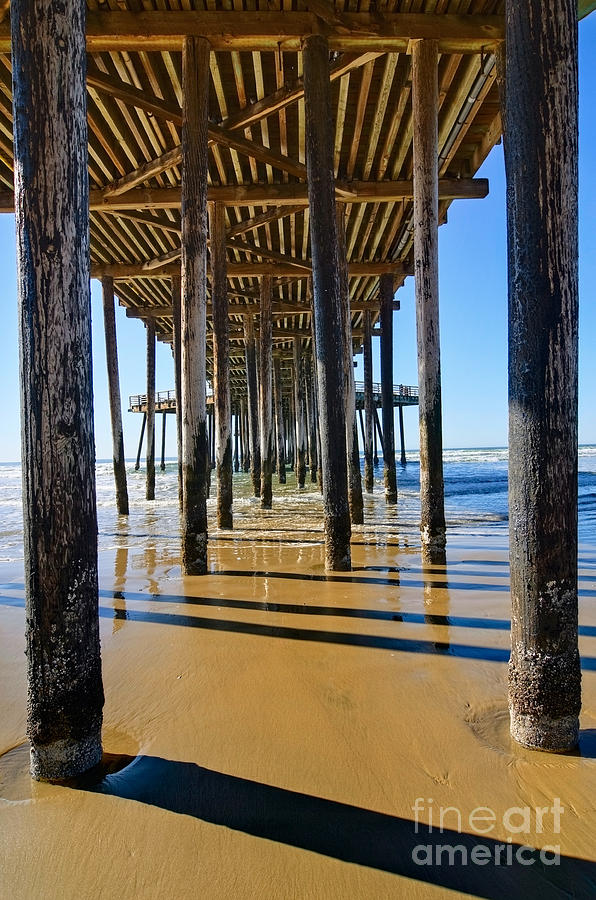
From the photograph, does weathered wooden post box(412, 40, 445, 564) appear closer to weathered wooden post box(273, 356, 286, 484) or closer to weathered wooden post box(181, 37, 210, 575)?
weathered wooden post box(181, 37, 210, 575)

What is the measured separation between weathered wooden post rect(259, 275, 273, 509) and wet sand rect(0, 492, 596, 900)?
6.98 metres

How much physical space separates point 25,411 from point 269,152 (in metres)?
5.52

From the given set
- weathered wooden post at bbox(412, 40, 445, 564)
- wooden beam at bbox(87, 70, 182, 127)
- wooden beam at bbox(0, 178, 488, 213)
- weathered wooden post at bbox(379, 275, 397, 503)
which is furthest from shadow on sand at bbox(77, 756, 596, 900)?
weathered wooden post at bbox(379, 275, 397, 503)

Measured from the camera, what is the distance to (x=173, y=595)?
409 cm

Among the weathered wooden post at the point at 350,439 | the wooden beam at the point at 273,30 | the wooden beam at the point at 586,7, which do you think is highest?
the wooden beam at the point at 586,7

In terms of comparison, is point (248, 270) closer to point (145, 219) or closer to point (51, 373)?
point (145, 219)

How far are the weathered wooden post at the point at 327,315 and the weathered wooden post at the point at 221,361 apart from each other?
339 centimetres

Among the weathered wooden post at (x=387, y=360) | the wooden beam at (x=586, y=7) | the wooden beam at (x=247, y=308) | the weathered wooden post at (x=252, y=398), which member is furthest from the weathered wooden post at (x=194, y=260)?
the wooden beam at (x=247, y=308)

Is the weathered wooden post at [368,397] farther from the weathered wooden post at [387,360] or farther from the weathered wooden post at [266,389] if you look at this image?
the weathered wooden post at [266,389]

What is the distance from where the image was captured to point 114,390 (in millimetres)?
→ 10625

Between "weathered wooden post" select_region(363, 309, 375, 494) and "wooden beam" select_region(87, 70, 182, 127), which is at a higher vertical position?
"wooden beam" select_region(87, 70, 182, 127)

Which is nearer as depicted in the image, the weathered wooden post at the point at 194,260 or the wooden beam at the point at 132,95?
the weathered wooden post at the point at 194,260

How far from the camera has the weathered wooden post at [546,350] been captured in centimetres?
183

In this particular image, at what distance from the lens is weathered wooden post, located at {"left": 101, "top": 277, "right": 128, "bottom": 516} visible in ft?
34.0
